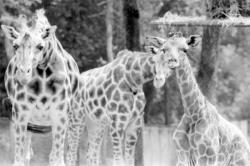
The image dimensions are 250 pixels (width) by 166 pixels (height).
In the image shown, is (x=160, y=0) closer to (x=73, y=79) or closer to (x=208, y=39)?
(x=208, y=39)

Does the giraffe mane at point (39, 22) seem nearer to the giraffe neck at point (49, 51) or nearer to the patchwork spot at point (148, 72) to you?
the giraffe neck at point (49, 51)

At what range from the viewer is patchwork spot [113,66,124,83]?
36.0ft

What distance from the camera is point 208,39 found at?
1466 centimetres

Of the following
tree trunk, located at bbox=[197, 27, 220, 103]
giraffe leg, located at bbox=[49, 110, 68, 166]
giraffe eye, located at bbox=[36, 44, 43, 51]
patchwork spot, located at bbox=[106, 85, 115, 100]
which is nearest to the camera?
giraffe eye, located at bbox=[36, 44, 43, 51]

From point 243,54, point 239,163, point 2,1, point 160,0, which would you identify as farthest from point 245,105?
point 239,163

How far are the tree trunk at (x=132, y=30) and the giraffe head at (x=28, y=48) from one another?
4.52 m

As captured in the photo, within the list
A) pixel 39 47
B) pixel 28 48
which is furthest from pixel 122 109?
pixel 28 48

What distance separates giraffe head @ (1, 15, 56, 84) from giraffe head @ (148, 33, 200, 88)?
71.7 inches

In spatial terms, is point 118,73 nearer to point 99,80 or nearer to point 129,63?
point 129,63

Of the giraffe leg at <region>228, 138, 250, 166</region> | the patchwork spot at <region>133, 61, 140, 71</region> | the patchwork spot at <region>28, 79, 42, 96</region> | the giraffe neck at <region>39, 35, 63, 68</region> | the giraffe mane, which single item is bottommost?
the giraffe leg at <region>228, 138, 250, 166</region>

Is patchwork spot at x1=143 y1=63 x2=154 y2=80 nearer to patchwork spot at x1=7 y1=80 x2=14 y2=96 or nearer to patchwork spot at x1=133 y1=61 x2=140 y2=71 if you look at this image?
patchwork spot at x1=133 y1=61 x2=140 y2=71

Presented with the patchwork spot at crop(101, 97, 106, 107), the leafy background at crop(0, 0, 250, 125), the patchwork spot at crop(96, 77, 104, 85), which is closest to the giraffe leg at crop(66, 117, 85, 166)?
the patchwork spot at crop(96, 77, 104, 85)

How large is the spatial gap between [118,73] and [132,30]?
2.65 meters

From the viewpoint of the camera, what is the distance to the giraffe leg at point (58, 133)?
9.16m
